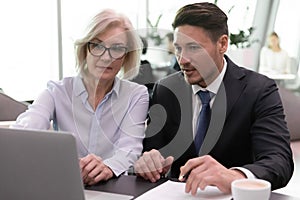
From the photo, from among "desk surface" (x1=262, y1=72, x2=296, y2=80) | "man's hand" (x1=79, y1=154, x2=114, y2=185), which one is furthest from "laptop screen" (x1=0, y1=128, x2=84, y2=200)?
"desk surface" (x1=262, y1=72, x2=296, y2=80)

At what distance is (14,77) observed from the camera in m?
5.41

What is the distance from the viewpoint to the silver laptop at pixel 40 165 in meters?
1.08

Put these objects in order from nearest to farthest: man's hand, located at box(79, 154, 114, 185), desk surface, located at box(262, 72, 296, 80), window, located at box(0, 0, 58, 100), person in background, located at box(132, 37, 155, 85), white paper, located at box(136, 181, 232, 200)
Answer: white paper, located at box(136, 181, 232, 200)
man's hand, located at box(79, 154, 114, 185)
person in background, located at box(132, 37, 155, 85)
window, located at box(0, 0, 58, 100)
desk surface, located at box(262, 72, 296, 80)

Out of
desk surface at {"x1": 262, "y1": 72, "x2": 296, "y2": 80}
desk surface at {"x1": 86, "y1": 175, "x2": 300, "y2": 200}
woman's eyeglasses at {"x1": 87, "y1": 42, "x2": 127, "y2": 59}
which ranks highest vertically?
woman's eyeglasses at {"x1": 87, "y1": 42, "x2": 127, "y2": 59}

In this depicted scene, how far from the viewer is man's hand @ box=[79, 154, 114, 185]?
157cm

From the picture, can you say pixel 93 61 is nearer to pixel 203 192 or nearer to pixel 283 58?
pixel 203 192

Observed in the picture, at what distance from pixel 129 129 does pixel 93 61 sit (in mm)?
298

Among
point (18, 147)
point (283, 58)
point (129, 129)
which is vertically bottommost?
point (283, 58)

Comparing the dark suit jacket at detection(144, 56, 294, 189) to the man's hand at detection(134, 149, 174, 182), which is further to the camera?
the dark suit jacket at detection(144, 56, 294, 189)

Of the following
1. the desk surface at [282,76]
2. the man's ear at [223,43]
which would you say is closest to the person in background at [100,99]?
the man's ear at [223,43]

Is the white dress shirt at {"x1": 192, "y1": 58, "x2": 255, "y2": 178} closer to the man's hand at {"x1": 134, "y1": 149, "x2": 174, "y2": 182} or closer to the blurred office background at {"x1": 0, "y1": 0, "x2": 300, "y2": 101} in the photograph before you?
the man's hand at {"x1": 134, "y1": 149, "x2": 174, "y2": 182}

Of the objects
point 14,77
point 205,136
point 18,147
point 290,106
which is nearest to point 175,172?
point 205,136

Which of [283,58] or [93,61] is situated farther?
[283,58]

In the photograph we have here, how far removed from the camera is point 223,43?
1.90 meters
